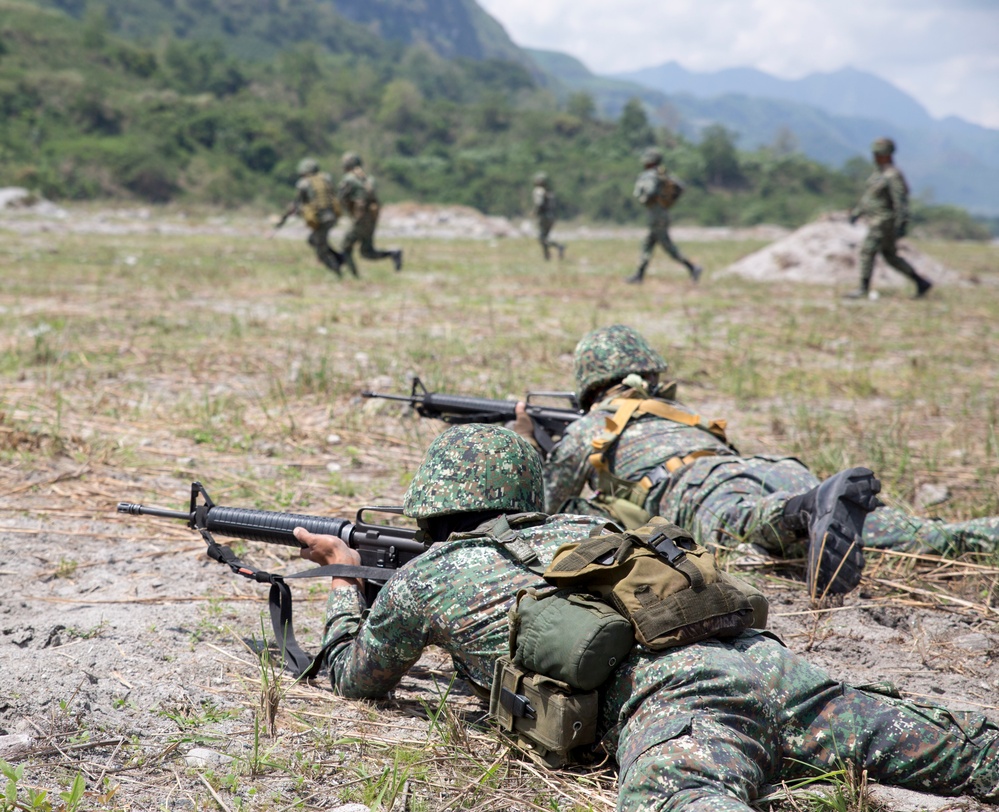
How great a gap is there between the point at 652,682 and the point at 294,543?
152 cm

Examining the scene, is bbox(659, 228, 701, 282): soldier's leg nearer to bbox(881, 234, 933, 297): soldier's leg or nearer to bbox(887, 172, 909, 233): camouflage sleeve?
bbox(881, 234, 933, 297): soldier's leg

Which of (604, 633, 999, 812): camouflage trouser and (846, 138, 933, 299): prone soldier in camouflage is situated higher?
(846, 138, 933, 299): prone soldier in camouflage

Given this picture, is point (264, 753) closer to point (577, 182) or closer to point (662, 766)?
point (662, 766)

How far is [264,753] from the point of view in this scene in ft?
7.79

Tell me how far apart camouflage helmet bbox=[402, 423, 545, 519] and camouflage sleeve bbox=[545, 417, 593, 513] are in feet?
4.09

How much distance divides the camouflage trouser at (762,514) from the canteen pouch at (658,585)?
1.38 m

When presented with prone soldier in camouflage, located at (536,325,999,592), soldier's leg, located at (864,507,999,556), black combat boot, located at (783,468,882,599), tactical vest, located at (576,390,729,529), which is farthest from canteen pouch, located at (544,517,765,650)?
soldier's leg, located at (864,507,999,556)

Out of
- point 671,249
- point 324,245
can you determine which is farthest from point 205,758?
point 671,249

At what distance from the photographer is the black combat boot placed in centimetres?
328

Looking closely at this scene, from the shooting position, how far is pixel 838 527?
3281 mm

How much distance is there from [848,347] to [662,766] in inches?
291

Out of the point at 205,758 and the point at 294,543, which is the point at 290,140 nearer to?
the point at 294,543

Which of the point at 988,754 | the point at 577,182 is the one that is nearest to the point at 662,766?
the point at 988,754

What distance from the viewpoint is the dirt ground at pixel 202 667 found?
7.36 feet
